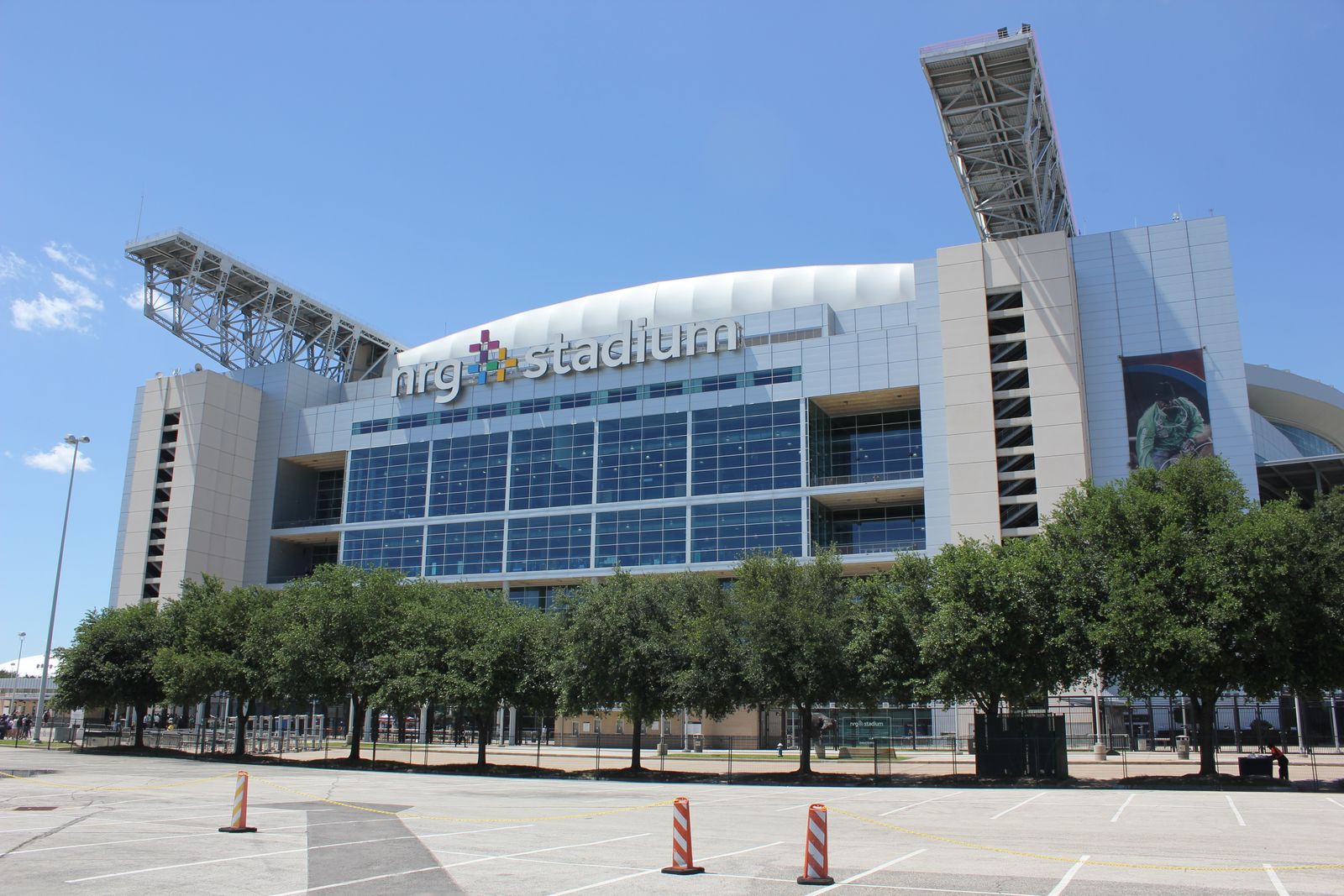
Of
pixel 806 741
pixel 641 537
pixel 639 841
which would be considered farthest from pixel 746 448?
pixel 639 841

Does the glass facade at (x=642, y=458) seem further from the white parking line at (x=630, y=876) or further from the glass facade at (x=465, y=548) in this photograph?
the white parking line at (x=630, y=876)

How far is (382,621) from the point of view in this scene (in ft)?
173

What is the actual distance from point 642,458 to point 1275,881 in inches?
2626

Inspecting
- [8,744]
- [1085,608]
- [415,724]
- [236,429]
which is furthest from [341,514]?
[1085,608]

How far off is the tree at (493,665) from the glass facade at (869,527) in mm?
31425

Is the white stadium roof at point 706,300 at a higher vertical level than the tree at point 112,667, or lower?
higher

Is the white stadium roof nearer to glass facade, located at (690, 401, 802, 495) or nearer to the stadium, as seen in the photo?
the stadium

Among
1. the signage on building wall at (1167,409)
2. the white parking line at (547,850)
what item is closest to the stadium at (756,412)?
the signage on building wall at (1167,409)

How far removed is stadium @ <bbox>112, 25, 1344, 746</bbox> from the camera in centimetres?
6869

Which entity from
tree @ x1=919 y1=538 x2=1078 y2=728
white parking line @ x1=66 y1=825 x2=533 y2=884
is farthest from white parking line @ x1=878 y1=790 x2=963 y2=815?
white parking line @ x1=66 y1=825 x2=533 y2=884

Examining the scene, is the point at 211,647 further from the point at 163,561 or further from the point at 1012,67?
the point at 1012,67

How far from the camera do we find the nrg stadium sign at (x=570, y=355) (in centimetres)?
8062

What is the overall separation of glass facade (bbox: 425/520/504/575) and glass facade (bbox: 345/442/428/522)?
312cm

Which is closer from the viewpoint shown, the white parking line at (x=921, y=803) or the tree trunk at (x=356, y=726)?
the white parking line at (x=921, y=803)
